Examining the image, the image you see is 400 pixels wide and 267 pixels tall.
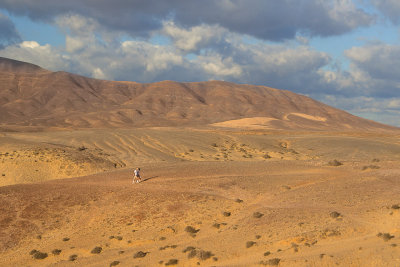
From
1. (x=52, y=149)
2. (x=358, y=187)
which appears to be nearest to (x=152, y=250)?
(x=358, y=187)

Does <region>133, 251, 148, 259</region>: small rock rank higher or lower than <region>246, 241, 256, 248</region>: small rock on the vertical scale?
lower

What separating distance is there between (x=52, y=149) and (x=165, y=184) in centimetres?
2392

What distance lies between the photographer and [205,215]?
24.9 m

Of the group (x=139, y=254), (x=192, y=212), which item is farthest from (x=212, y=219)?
(x=139, y=254)

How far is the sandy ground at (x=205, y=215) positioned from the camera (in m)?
18.2

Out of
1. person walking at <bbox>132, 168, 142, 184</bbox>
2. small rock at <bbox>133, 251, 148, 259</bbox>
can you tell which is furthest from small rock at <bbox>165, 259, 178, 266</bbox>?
person walking at <bbox>132, 168, 142, 184</bbox>

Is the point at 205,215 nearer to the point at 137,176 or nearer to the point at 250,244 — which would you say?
the point at 250,244

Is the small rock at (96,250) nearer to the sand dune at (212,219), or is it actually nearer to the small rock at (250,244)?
the sand dune at (212,219)

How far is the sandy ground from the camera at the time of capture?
18156 mm

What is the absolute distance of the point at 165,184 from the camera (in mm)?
31812

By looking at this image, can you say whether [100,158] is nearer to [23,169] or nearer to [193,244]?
[23,169]

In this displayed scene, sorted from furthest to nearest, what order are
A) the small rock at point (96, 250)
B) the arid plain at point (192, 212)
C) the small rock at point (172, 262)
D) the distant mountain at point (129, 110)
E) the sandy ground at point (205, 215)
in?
1. the distant mountain at point (129, 110)
2. the small rock at point (96, 250)
3. the arid plain at point (192, 212)
4. the sandy ground at point (205, 215)
5. the small rock at point (172, 262)

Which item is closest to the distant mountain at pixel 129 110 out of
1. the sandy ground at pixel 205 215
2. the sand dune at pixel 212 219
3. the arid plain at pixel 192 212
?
the arid plain at pixel 192 212

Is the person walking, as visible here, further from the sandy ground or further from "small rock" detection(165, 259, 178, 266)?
"small rock" detection(165, 259, 178, 266)
